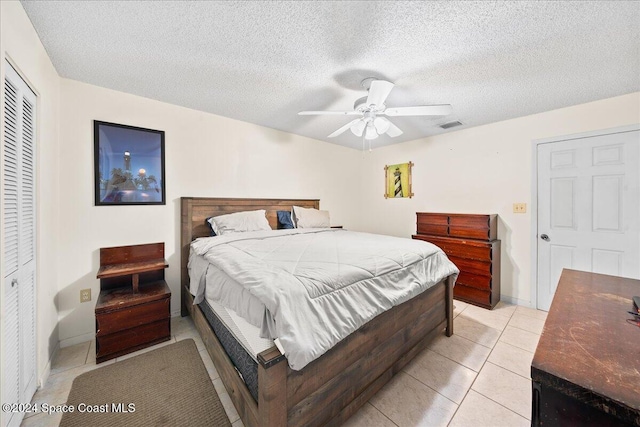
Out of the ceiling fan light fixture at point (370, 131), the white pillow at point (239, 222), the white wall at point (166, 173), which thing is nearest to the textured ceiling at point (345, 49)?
→ the white wall at point (166, 173)

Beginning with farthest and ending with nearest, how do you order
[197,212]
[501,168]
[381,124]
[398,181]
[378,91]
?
[398,181], [501,168], [197,212], [381,124], [378,91]

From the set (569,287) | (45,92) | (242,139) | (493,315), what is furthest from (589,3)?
(45,92)

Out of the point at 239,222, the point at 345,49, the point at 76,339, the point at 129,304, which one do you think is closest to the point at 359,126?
the point at 345,49

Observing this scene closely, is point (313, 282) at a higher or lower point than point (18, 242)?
lower

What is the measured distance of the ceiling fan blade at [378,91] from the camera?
6.22 feet

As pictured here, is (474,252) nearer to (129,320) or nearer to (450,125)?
(450,125)

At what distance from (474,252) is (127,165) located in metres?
4.03

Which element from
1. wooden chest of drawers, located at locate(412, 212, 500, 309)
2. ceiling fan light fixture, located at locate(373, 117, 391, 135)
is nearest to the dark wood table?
ceiling fan light fixture, located at locate(373, 117, 391, 135)

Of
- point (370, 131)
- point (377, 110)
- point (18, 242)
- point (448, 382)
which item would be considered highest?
point (377, 110)

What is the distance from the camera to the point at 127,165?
2459mm

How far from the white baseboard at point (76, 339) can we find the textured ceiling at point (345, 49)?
2.31 meters

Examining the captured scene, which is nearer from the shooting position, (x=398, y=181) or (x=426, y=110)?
(x=426, y=110)

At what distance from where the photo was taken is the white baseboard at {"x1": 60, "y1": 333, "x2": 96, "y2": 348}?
2178 mm

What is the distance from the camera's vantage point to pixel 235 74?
211 centimetres
